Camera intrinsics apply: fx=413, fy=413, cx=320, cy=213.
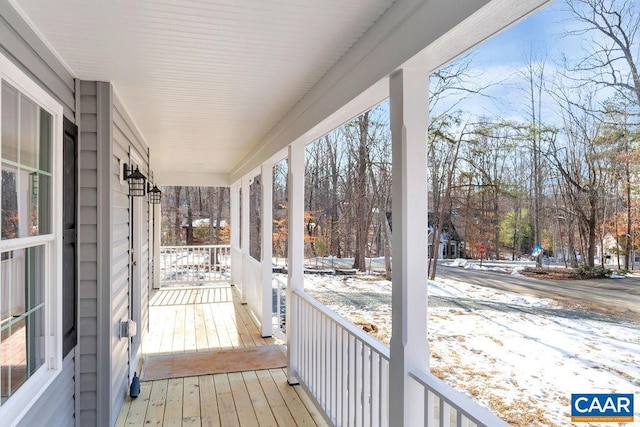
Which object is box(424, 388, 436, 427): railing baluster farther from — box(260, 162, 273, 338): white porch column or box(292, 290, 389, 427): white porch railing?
box(260, 162, 273, 338): white porch column

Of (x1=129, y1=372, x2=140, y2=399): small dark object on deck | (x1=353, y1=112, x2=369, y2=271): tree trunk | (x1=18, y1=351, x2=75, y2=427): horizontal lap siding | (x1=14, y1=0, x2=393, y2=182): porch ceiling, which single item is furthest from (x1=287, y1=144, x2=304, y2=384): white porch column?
(x1=18, y1=351, x2=75, y2=427): horizontal lap siding

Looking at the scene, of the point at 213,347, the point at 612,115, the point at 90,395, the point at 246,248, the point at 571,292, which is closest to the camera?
the point at 612,115

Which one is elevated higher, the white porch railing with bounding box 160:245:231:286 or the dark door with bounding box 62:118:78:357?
the dark door with bounding box 62:118:78:357

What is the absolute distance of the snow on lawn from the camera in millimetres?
1330

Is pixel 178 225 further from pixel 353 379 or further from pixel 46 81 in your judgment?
pixel 353 379

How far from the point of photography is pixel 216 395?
12.3 ft

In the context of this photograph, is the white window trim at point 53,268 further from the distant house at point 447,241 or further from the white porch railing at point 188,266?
the white porch railing at point 188,266

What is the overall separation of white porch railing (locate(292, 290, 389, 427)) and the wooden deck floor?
25 centimetres

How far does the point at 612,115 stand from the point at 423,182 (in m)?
0.77

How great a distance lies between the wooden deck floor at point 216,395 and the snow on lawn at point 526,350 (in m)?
1.56

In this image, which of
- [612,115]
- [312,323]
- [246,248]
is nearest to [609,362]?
[612,115]

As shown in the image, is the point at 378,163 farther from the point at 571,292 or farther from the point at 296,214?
the point at 571,292

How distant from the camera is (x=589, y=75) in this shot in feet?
4.47

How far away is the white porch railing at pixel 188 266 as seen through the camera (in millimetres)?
9453
